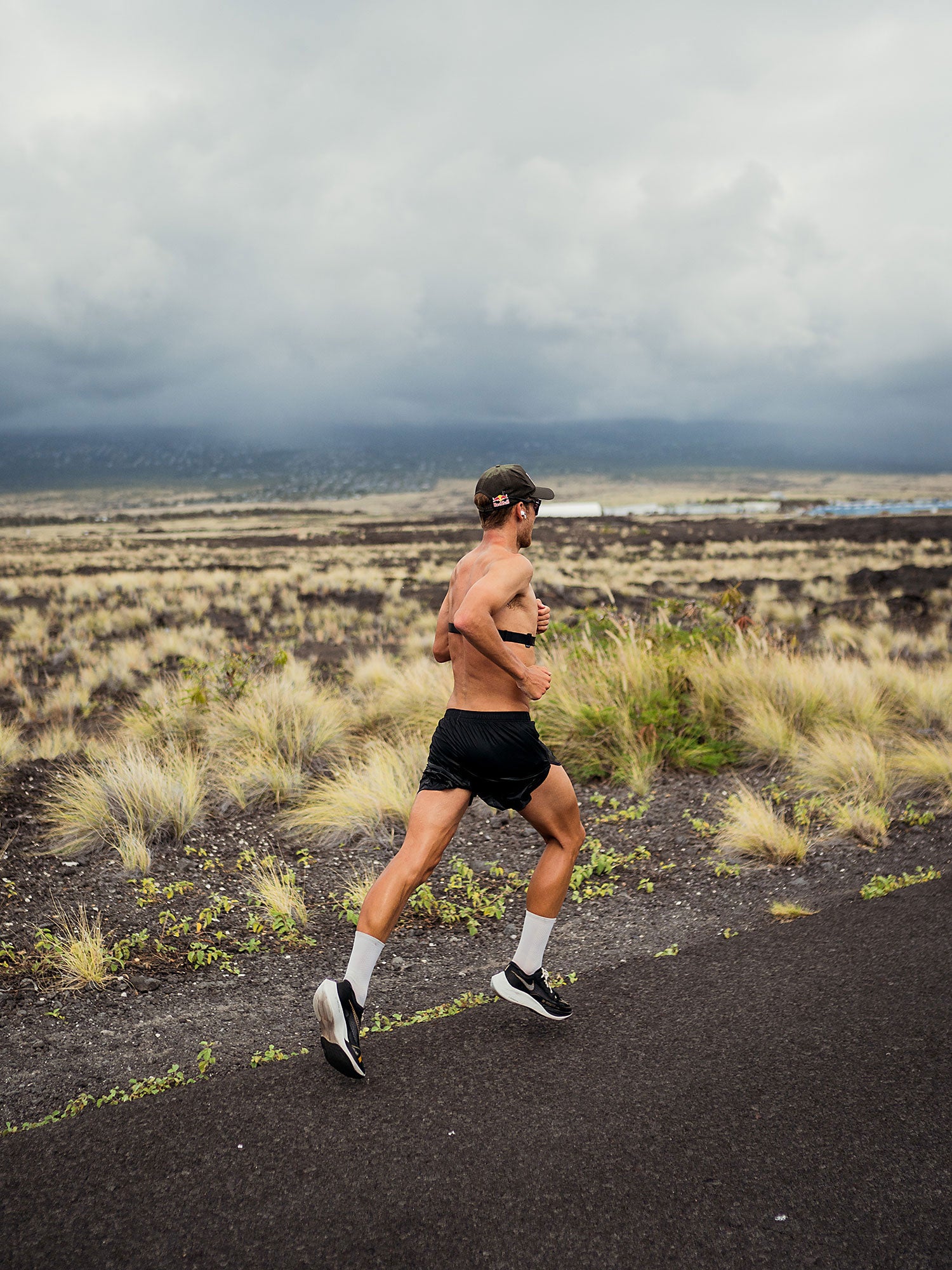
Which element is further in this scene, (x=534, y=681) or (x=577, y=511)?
(x=577, y=511)

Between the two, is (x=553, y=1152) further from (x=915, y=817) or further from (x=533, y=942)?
(x=915, y=817)

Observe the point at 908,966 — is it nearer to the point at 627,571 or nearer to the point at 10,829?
the point at 10,829

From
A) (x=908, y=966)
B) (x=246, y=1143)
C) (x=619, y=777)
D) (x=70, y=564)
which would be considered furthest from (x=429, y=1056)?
(x=70, y=564)

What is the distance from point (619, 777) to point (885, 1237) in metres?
4.54

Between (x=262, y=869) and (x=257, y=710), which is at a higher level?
(x=257, y=710)

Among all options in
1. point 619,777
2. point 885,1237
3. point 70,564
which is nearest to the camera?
point 885,1237

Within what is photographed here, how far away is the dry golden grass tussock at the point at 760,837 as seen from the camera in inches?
214

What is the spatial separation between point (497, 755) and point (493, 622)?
0.55 m

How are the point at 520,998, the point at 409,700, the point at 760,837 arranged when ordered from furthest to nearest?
the point at 409,700 < the point at 760,837 < the point at 520,998

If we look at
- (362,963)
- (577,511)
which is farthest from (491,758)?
(577,511)

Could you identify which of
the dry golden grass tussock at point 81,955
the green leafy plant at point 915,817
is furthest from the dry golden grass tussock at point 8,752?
the green leafy plant at point 915,817

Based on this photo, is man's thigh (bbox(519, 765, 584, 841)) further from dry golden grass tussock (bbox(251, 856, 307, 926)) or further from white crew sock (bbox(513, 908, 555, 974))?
dry golden grass tussock (bbox(251, 856, 307, 926))

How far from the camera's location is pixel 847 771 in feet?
21.4

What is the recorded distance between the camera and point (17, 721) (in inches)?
416
